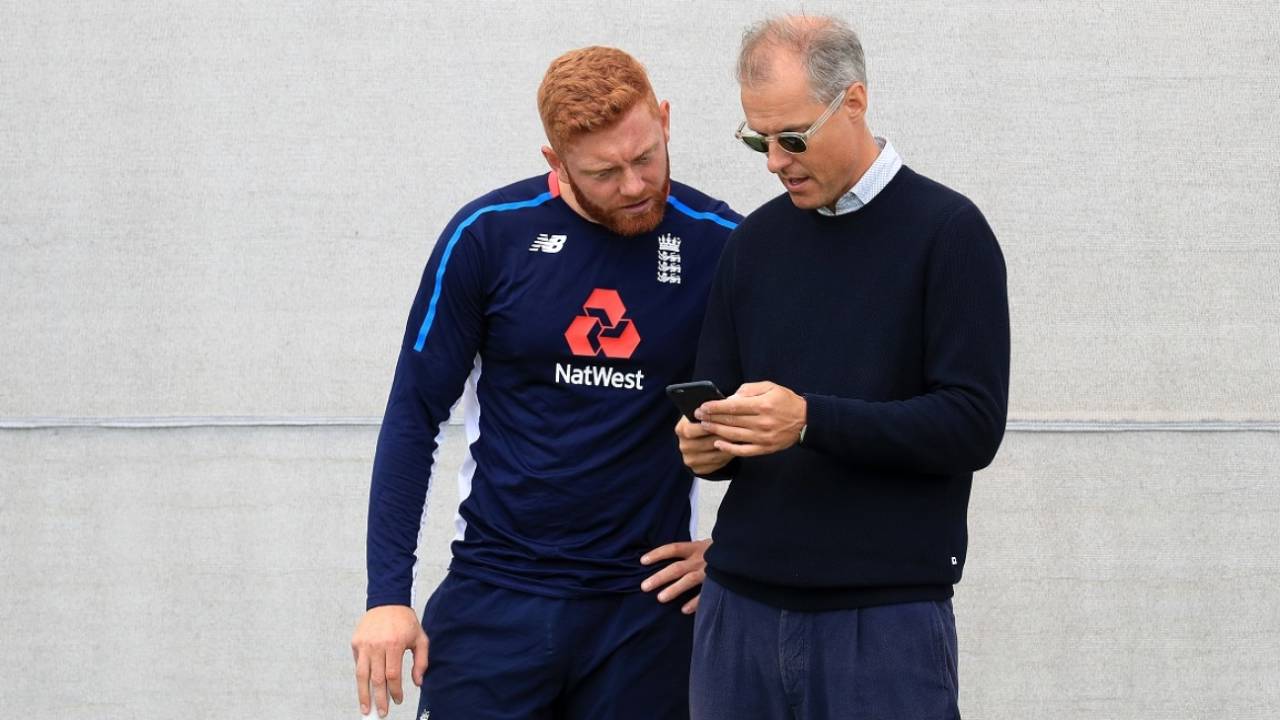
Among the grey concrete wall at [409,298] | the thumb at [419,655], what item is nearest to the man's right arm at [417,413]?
the thumb at [419,655]

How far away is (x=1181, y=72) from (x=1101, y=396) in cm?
77

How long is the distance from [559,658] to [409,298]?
1372 millimetres

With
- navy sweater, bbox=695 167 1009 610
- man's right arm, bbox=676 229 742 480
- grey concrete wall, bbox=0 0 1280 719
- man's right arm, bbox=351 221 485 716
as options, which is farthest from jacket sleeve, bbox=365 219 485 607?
grey concrete wall, bbox=0 0 1280 719

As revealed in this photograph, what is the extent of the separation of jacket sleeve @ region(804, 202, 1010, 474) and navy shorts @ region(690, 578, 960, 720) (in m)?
0.20

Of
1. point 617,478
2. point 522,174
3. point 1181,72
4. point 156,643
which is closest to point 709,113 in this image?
point 522,174

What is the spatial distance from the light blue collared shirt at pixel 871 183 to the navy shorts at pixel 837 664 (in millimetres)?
518

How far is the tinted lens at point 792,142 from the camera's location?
176 centimetres

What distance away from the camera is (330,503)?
3225 millimetres

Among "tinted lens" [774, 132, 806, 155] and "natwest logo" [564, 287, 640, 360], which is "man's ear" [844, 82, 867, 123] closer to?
"tinted lens" [774, 132, 806, 155]

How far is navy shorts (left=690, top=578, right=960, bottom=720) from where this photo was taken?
171cm

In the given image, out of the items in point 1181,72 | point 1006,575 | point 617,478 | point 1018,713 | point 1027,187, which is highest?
point 1181,72

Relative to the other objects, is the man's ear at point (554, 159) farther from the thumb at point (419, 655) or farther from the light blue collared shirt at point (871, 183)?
Result: the thumb at point (419, 655)

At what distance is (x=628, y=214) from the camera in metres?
2.05

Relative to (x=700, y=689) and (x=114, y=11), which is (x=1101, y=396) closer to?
(x=700, y=689)
